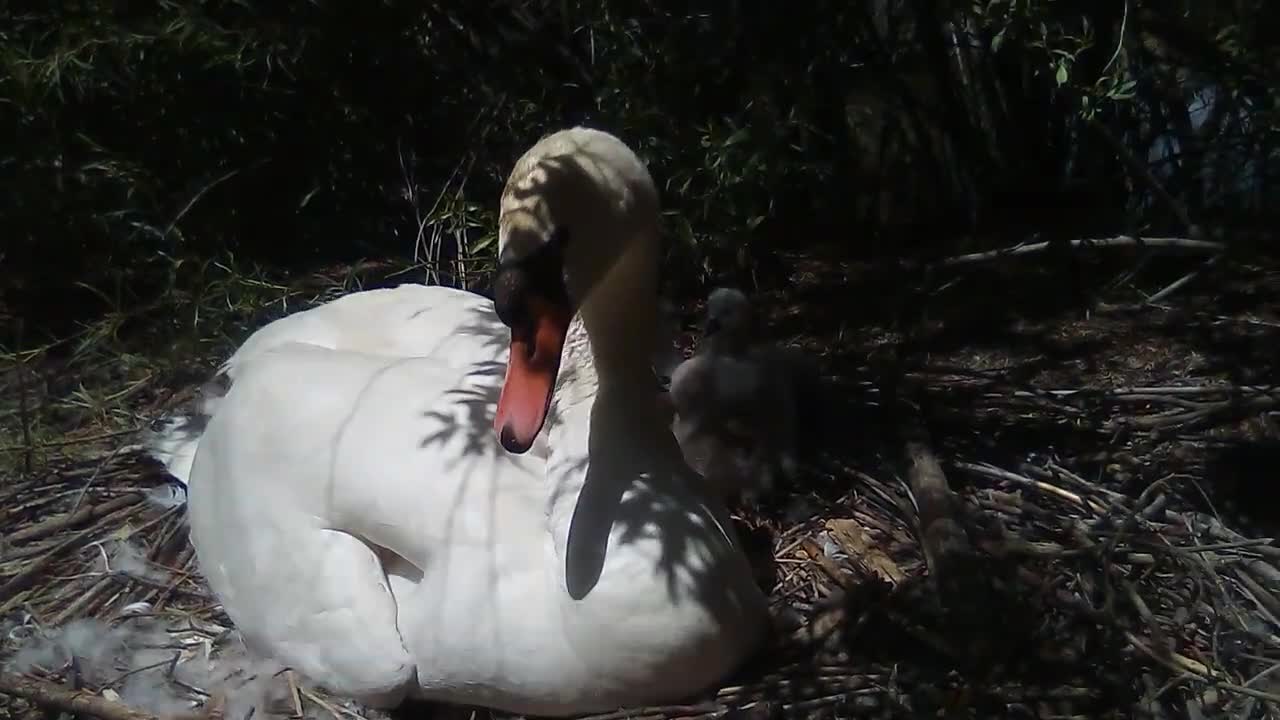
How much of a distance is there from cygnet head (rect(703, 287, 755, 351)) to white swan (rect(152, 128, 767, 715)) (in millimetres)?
454

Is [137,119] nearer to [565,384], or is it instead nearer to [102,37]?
[102,37]

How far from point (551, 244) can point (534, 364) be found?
0.21 m

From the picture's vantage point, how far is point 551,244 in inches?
78.4

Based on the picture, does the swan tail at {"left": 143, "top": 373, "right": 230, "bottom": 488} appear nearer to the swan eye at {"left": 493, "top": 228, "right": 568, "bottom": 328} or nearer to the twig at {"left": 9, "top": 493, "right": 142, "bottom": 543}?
the twig at {"left": 9, "top": 493, "right": 142, "bottom": 543}

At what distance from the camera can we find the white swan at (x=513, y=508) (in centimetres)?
205

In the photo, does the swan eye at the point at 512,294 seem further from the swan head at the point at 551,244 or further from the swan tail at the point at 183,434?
the swan tail at the point at 183,434

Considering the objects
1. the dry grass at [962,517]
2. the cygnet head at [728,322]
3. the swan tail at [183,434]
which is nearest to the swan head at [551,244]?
the dry grass at [962,517]

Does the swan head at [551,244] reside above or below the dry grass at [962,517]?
above

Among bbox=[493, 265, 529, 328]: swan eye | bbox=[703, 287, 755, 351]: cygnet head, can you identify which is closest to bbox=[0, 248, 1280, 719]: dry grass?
bbox=[703, 287, 755, 351]: cygnet head

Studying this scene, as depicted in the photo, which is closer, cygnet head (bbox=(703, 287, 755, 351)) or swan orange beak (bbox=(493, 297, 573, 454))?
swan orange beak (bbox=(493, 297, 573, 454))

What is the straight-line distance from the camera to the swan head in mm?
1962

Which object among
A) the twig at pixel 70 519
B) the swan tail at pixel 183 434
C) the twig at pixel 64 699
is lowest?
the twig at pixel 70 519

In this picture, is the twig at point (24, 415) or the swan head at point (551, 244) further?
the twig at point (24, 415)

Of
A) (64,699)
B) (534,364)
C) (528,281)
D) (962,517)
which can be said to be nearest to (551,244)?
(528,281)
